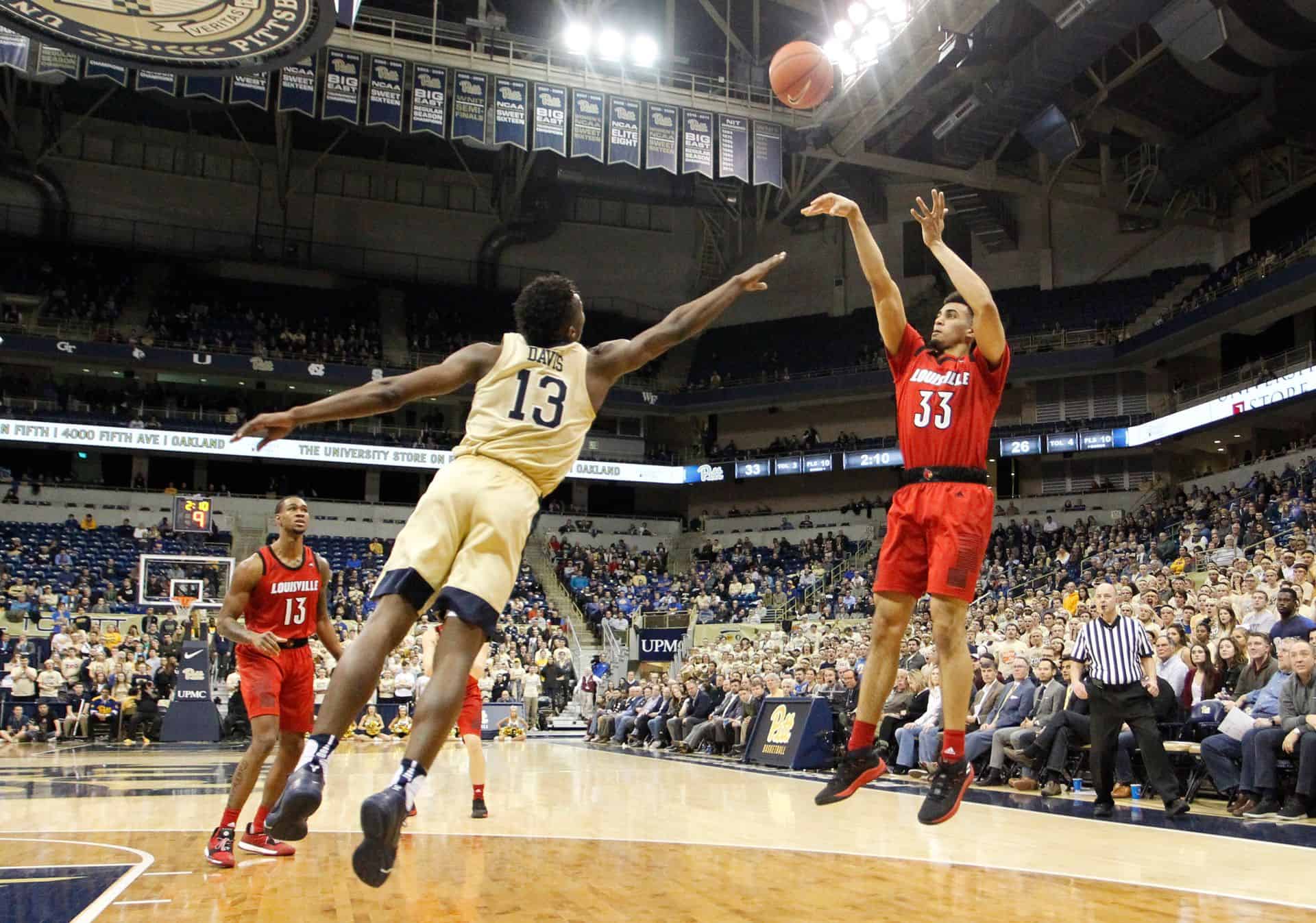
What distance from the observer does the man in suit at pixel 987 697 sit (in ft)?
41.0

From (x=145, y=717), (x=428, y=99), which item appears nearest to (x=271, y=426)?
(x=145, y=717)

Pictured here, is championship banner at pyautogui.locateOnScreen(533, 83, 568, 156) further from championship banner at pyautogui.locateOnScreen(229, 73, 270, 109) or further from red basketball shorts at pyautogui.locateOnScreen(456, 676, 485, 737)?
red basketball shorts at pyautogui.locateOnScreen(456, 676, 485, 737)

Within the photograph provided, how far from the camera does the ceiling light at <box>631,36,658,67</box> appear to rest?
2936 cm

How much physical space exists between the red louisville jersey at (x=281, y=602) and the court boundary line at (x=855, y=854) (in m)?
1.60

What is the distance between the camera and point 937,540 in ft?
17.6

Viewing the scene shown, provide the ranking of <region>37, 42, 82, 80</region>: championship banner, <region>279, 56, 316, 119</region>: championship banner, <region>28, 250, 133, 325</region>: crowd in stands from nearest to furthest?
<region>37, 42, 82, 80</region>: championship banner, <region>279, 56, 316, 119</region>: championship banner, <region>28, 250, 133, 325</region>: crowd in stands

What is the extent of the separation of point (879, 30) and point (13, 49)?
17970 millimetres

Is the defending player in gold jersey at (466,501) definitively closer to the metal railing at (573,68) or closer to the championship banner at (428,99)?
the championship banner at (428,99)

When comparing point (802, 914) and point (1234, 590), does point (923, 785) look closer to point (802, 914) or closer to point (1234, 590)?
point (1234, 590)

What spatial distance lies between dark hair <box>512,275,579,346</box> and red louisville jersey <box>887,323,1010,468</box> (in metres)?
1.70

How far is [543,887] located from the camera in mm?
5938

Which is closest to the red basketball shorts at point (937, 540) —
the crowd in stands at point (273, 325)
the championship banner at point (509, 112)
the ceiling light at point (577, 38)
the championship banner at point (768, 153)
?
the championship banner at point (509, 112)

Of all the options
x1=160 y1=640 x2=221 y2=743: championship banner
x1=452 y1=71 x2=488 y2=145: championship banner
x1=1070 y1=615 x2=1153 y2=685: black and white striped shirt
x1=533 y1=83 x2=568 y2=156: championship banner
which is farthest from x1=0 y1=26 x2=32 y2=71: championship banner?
x1=1070 y1=615 x2=1153 y2=685: black and white striped shirt

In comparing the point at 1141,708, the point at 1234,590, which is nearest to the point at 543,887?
the point at 1141,708
